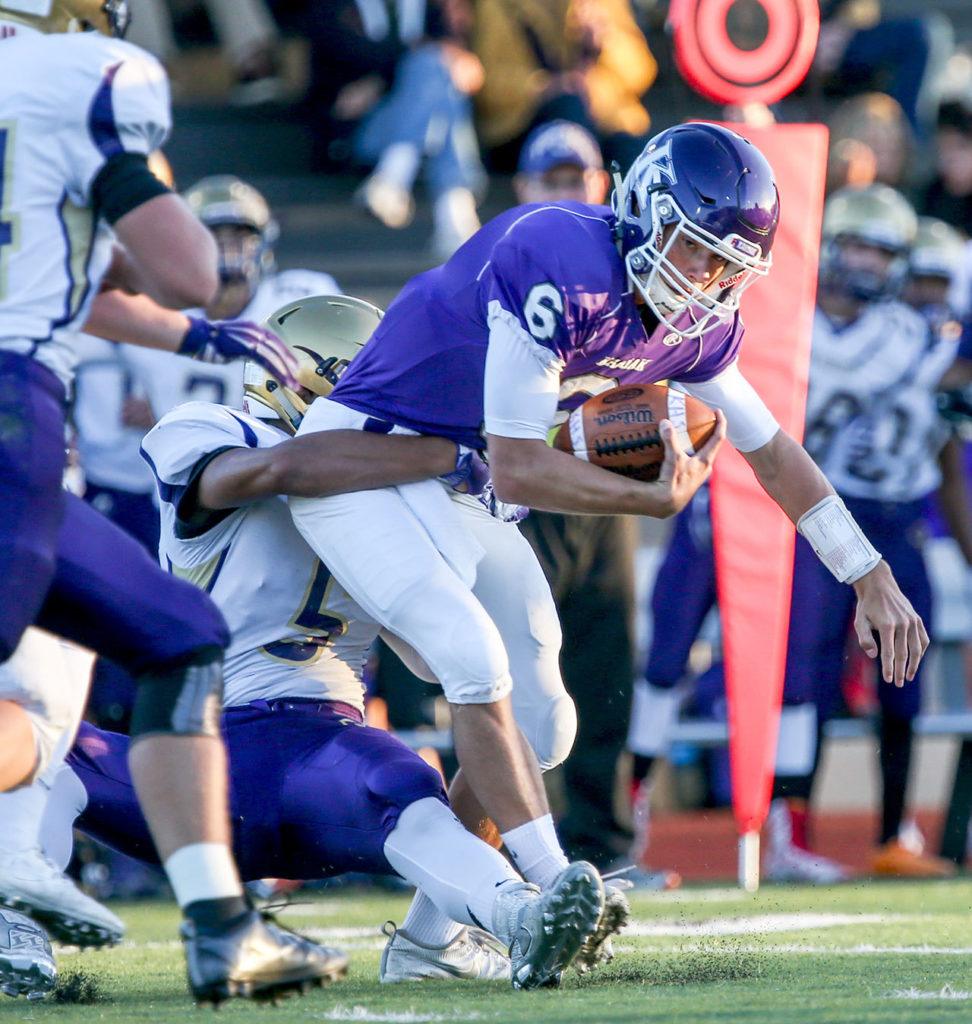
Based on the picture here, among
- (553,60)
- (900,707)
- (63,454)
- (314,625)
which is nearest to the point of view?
(63,454)

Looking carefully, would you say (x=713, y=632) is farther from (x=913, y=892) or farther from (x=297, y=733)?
(x=297, y=733)

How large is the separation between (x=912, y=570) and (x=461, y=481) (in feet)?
9.06

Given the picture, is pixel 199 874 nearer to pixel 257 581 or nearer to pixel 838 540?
pixel 257 581

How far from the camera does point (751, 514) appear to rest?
5602 mm

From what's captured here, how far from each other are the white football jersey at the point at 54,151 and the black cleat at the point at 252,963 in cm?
86

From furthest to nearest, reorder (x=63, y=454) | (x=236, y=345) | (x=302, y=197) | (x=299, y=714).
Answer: (x=302, y=197) < (x=299, y=714) < (x=236, y=345) < (x=63, y=454)

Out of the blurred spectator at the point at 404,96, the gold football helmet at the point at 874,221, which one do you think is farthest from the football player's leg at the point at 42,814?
the blurred spectator at the point at 404,96

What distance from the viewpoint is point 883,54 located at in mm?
9312

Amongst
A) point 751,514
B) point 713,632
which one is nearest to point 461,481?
point 751,514

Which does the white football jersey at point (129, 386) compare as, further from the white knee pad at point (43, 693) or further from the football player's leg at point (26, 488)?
the football player's leg at point (26, 488)

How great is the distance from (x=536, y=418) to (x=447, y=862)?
30.3 inches

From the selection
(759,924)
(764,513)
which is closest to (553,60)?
(764,513)

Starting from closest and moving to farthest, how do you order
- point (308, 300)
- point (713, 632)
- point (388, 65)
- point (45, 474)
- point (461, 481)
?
point (45, 474)
point (461, 481)
point (308, 300)
point (713, 632)
point (388, 65)

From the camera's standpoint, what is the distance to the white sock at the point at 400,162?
898 cm
